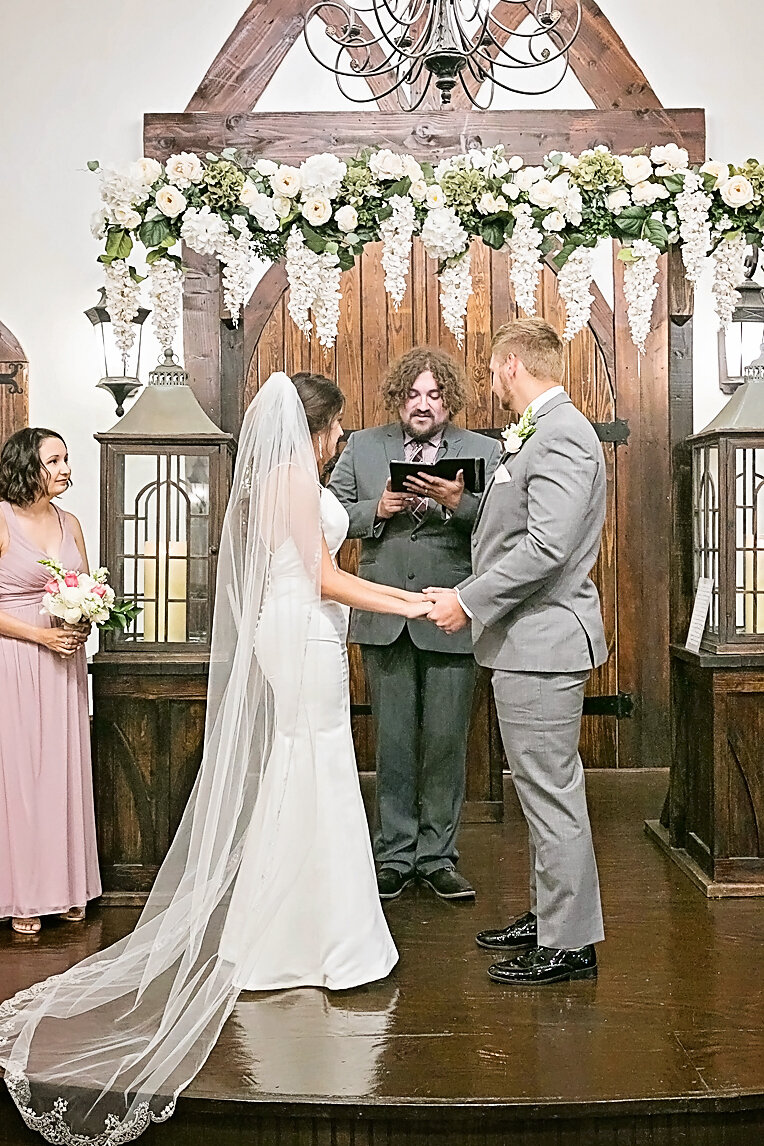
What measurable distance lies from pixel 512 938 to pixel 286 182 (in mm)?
2425

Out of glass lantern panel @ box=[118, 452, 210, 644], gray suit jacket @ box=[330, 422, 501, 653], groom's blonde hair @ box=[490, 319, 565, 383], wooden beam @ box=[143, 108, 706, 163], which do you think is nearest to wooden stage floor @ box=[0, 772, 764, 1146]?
glass lantern panel @ box=[118, 452, 210, 644]

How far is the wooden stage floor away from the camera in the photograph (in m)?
2.73

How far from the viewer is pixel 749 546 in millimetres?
4379

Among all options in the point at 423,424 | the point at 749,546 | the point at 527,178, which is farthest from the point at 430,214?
the point at 749,546

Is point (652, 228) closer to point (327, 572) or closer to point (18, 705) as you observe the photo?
point (327, 572)

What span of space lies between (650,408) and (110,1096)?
13.5 feet

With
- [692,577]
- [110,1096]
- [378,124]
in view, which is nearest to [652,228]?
[692,577]

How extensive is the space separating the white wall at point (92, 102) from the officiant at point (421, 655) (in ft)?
6.62

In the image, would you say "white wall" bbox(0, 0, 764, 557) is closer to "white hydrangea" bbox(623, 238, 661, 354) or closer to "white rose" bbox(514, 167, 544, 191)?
"white hydrangea" bbox(623, 238, 661, 354)

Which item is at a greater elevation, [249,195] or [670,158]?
[670,158]

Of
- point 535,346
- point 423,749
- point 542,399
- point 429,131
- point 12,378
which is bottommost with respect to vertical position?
point 423,749

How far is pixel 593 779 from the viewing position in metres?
5.86

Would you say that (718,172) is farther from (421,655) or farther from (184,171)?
(421,655)

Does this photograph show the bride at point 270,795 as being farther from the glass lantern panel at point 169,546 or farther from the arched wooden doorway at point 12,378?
the arched wooden doorway at point 12,378
